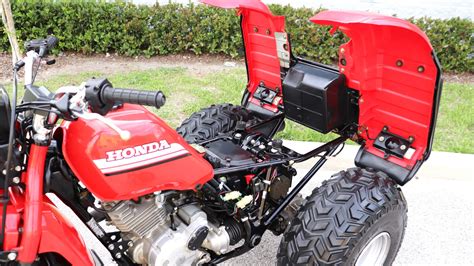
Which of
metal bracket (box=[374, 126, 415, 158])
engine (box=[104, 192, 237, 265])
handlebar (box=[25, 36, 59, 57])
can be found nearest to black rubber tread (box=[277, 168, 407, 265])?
metal bracket (box=[374, 126, 415, 158])

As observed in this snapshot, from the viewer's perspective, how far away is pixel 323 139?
471 centimetres

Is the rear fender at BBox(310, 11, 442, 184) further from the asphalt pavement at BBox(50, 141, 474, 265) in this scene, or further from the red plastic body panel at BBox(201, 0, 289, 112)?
the asphalt pavement at BBox(50, 141, 474, 265)

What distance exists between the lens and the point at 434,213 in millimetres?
3816

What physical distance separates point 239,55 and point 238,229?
14.7 feet

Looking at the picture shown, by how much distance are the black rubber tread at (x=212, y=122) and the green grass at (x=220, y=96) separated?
4.46 ft

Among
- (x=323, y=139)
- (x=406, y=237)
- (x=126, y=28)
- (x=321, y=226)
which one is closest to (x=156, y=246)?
(x=321, y=226)

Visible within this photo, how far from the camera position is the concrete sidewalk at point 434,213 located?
3328mm

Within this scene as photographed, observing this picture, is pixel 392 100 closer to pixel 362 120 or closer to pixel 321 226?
pixel 362 120

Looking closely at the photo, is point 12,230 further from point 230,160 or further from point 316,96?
point 316,96

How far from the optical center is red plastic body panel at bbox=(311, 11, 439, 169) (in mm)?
2404

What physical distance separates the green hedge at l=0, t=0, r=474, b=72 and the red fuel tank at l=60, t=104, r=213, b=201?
4.53 m

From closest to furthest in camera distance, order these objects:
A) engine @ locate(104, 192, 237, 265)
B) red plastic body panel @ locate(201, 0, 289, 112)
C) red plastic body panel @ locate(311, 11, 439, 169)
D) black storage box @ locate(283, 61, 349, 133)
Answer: engine @ locate(104, 192, 237, 265) → red plastic body panel @ locate(311, 11, 439, 169) → black storage box @ locate(283, 61, 349, 133) → red plastic body panel @ locate(201, 0, 289, 112)

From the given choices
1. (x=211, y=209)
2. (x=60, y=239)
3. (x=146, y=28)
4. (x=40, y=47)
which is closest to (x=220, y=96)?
(x=146, y=28)

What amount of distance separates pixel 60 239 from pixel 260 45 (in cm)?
185
